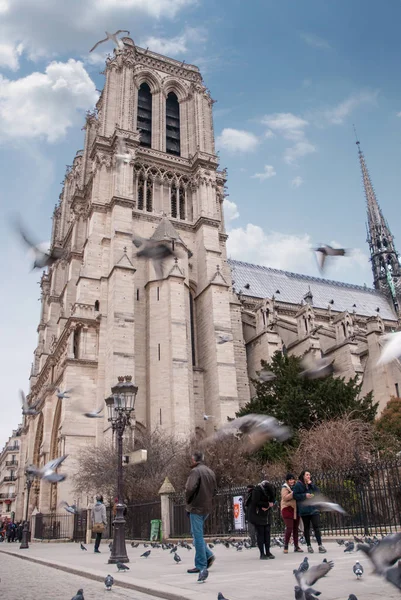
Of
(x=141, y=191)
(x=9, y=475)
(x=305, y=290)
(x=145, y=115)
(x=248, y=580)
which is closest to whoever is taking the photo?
(x=248, y=580)

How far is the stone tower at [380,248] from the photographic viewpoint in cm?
6122

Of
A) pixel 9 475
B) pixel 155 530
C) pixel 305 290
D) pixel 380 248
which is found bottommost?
pixel 155 530

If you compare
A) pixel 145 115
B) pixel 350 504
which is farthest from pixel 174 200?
pixel 350 504

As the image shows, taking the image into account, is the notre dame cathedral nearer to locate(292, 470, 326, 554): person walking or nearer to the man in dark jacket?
locate(292, 470, 326, 554): person walking

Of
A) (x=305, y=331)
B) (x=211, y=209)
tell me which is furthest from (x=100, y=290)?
(x=305, y=331)

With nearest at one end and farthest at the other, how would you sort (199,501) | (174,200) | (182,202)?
1. (199,501)
2. (174,200)
3. (182,202)

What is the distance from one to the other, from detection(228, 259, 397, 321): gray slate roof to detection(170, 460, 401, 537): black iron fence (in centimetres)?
2887

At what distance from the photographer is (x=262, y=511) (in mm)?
8250

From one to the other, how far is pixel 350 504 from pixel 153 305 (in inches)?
731

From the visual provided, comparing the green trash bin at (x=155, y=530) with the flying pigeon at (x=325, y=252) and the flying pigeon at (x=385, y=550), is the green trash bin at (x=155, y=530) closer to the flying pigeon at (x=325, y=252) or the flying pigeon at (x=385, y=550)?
the flying pigeon at (x=325, y=252)

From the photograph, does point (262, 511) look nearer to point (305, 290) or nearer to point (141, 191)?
point (141, 191)

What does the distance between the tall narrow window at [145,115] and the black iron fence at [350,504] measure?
94.2 feet

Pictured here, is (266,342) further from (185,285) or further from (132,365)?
(132,365)

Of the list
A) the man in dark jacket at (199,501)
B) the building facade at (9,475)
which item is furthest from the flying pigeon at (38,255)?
the building facade at (9,475)
